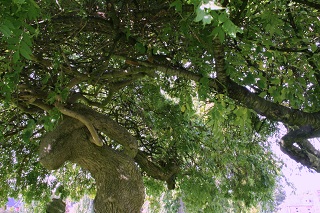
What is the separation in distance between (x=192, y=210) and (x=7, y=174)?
371cm

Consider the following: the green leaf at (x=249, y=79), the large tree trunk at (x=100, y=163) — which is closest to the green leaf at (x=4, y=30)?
the green leaf at (x=249, y=79)

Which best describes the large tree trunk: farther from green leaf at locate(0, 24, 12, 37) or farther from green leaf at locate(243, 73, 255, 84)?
green leaf at locate(0, 24, 12, 37)

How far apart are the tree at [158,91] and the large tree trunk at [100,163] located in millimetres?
12

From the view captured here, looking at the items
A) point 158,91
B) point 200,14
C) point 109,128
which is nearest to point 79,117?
point 109,128

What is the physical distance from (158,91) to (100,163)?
1.43m

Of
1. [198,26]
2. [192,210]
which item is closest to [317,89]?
[198,26]

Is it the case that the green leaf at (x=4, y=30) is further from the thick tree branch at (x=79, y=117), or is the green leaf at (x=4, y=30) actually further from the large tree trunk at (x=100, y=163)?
→ the large tree trunk at (x=100, y=163)

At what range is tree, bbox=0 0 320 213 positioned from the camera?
109 inches

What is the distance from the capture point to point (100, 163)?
4.09 metres

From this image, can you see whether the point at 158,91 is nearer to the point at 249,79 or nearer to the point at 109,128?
the point at 109,128

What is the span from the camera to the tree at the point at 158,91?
276 cm

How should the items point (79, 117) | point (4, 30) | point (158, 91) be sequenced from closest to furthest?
1. point (4, 30)
2. point (79, 117)
3. point (158, 91)

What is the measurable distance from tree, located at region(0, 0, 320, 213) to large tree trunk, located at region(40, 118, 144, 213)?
0.01m

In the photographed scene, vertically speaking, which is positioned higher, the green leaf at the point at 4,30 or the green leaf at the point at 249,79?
the green leaf at the point at 249,79
